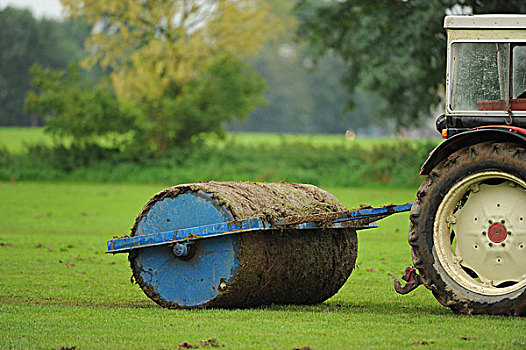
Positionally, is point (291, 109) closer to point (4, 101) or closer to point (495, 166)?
→ point (4, 101)

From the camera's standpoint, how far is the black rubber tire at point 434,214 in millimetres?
7906

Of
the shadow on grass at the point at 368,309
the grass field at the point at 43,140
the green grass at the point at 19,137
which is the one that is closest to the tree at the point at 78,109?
the grass field at the point at 43,140

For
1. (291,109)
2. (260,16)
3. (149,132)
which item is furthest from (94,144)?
(291,109)

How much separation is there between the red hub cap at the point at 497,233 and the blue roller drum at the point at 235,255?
1908mm

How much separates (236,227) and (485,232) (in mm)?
2326

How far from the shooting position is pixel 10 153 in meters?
39.4

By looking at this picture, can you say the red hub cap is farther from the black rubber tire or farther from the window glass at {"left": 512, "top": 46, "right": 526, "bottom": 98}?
the window glass at {"left": 512, "top": 46, "right": 526, "bottom": 98}

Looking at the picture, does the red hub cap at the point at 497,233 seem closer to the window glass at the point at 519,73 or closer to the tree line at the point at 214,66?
the window glass at the point at 519,73

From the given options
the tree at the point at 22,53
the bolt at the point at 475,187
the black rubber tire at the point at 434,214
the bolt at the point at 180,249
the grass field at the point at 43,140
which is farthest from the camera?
the tree at the point at 22,53

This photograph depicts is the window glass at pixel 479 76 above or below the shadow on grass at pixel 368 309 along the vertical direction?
above

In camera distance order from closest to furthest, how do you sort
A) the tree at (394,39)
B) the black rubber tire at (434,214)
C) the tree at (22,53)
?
the black rubber tire at (434,214) < the tree at (394,39) < the tree at (22,53)

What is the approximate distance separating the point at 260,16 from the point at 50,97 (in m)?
11.7

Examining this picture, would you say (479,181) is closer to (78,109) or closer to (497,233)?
(497,233)

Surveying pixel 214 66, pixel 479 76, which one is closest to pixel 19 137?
pixel 214 66
